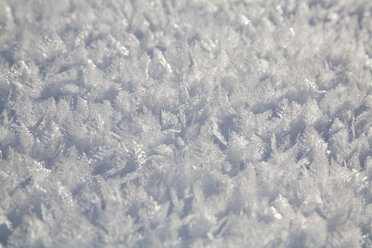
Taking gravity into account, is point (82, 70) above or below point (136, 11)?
below

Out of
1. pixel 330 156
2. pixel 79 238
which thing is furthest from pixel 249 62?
pixel 79 238

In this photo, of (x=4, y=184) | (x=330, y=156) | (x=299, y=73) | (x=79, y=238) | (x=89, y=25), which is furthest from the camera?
(x=89, y=25)

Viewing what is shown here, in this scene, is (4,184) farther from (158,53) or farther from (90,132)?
(158,53)

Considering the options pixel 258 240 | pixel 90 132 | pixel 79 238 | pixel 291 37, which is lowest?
pixel 79 238

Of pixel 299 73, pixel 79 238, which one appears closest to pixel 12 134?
pixel 79 238

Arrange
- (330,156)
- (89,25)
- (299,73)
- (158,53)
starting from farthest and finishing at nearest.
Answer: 1. (89,25)
2. (158,53)
3. (299,73)
4. (330,156)

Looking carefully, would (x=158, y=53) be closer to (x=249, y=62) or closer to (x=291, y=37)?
(x=249, y=62)

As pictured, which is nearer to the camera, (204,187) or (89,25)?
(204,187)
